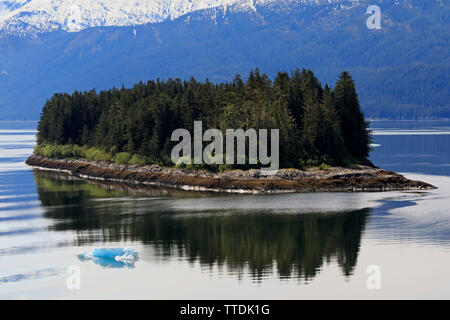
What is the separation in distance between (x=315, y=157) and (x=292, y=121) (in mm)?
6051

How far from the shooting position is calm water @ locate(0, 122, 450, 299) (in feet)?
153

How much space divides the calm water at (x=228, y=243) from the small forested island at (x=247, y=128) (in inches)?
250

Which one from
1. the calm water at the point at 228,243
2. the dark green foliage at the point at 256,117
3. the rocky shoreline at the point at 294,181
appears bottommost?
the calm water at the point at 228,243

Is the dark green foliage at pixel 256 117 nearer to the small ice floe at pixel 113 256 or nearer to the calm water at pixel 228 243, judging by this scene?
the calm water at pixel 228 243

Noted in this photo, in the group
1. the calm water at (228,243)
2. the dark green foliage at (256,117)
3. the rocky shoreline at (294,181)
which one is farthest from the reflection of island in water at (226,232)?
the dark green foliage at (256,117)

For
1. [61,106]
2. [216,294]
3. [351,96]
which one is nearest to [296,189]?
[351,96]

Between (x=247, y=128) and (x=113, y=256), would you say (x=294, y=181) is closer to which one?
(x=247, y=128)

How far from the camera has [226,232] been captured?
6519 centimetres

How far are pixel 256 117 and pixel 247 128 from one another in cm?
185

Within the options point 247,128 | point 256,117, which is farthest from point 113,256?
point 256,117

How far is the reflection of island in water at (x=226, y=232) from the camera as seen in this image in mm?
53625

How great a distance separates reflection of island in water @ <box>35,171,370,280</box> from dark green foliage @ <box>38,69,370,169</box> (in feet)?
57.6

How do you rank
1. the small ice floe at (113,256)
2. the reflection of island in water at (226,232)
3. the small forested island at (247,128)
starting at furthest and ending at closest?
the small forested island at (247,128), the reflection of island in water at (226,232), the small ice floe at (113,256)

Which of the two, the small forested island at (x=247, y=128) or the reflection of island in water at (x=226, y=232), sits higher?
the small forested island at (x=247, y=128)
